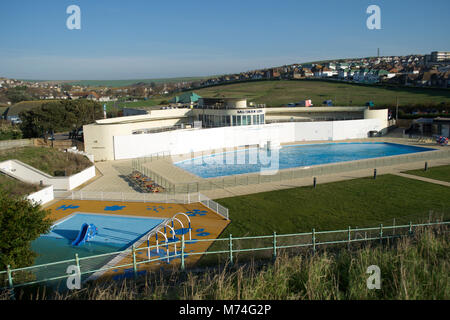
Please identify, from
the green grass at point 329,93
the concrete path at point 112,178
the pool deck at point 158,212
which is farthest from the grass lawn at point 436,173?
the green grass at point 329,93

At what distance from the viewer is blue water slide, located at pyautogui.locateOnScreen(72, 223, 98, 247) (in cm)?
1432

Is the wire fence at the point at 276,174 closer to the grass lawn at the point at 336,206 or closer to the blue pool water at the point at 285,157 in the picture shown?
the grass lawn at the point at 336,206

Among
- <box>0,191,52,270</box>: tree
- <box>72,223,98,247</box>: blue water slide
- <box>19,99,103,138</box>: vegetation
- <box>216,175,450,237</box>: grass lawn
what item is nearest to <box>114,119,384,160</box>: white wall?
<box>19,99,103,138</box>: vegetation

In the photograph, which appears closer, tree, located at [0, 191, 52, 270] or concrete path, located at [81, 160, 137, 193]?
tree, located at [0, 191, 52, 270]

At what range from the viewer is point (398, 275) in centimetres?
652

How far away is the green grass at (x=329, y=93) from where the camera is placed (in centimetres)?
7175

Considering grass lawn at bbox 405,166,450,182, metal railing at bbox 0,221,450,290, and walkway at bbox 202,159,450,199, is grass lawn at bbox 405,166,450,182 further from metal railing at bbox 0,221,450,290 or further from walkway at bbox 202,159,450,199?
metal railing at bbox 0,221,450,290

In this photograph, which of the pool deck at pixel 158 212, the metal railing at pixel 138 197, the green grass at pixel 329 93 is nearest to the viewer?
the pool deck at pixel 158 212

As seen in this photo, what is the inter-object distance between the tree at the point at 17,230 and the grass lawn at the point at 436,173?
2370 cm

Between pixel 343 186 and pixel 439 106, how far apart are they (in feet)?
146

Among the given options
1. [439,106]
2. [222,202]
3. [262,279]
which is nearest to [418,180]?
[222,202]

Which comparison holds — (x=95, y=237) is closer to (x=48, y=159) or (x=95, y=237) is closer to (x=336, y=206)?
(x=336, y=206)

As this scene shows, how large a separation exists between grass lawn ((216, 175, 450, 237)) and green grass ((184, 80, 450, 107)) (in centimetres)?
4888

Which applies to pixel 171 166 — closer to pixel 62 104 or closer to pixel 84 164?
pixel 84 164
